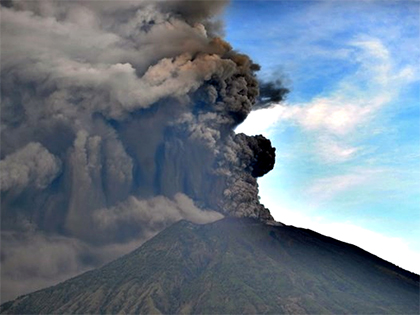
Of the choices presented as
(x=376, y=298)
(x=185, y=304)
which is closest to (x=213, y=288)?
(x=185, y=304)

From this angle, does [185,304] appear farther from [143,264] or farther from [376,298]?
[376,298]

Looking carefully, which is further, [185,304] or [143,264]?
[143,264]

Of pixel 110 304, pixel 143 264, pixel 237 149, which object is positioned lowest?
pixel 110 304

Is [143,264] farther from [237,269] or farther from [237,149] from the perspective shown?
[237,149]

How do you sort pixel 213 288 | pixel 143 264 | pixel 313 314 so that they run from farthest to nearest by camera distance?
pixel 143 264 → pixel 213 288 → pixel 313 314

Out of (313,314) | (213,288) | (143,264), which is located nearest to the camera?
(313,314)

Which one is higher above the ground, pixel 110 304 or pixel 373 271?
pixel 373 271
